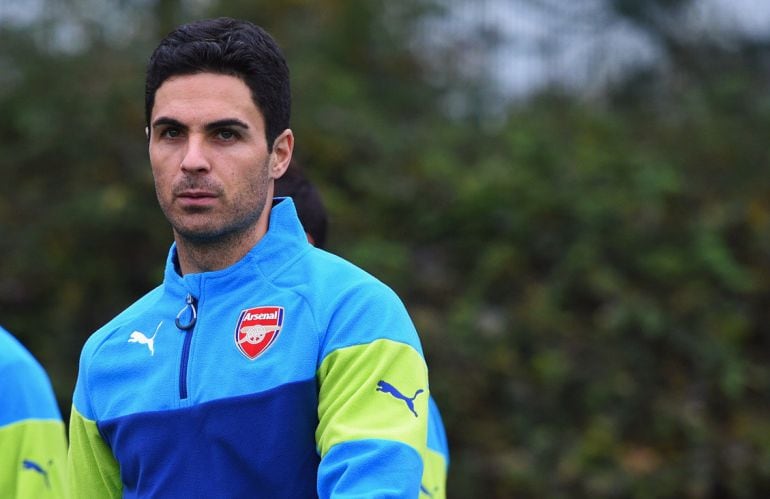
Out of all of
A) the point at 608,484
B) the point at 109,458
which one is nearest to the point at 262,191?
the point at 109,458

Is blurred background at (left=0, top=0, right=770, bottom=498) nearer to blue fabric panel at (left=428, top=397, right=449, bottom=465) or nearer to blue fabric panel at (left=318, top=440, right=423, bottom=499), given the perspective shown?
blue fabric panel at (left=428, top=397, right=449, bottom=465)

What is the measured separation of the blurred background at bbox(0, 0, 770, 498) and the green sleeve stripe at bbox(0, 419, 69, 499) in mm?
3876

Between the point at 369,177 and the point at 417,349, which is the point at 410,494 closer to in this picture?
the point at 417,349

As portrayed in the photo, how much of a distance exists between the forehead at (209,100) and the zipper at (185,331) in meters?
0.46

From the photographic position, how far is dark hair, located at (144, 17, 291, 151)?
2.88 metres

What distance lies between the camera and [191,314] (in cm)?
297

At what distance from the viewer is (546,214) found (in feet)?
29.5

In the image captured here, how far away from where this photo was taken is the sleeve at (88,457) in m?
3.06

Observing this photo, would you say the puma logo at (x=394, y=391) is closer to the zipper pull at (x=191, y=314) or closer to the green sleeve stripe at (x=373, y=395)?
the green sleeve stripe at (x=373, y=395)

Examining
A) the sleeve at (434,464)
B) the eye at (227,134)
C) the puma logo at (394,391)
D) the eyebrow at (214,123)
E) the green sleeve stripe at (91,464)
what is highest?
the eyebrow at (214,123)

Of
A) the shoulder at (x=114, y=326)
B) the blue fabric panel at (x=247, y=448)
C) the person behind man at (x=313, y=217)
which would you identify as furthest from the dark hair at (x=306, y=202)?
the blue fabric panel at (x=247, y=448)

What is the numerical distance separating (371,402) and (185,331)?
55cm

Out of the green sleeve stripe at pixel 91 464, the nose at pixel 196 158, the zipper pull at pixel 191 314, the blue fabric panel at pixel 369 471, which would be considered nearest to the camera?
the blue fabric panel at pixel 369 471

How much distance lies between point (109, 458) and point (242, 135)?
0.90m
